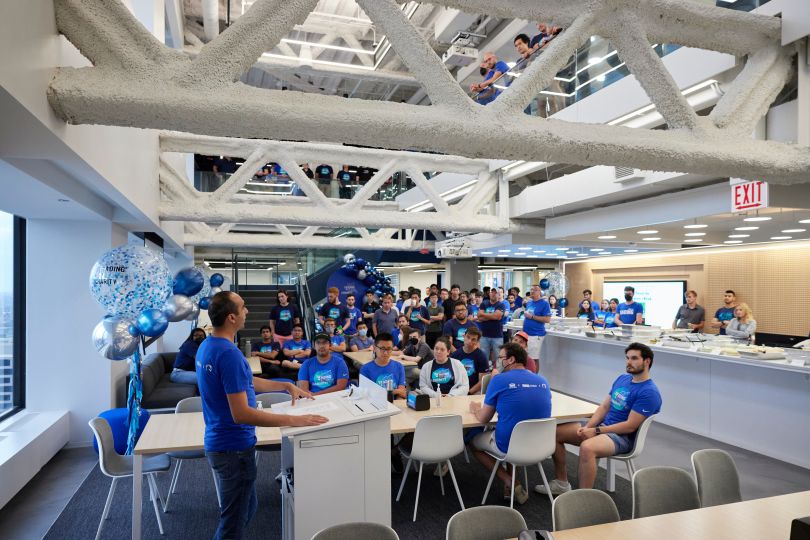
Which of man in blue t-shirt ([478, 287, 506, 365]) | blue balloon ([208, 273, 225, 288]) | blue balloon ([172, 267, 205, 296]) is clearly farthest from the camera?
blue balloon ([208, 273, 225, 288])

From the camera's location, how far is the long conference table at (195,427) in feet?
12.0

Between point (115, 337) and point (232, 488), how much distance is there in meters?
2.60

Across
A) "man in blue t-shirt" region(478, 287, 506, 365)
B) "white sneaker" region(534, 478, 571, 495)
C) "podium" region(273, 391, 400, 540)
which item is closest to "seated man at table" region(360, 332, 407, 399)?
"white sneaker" region(534, 478, 571, 495)

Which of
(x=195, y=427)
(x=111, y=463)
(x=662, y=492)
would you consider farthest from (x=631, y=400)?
(x=111, y=463)

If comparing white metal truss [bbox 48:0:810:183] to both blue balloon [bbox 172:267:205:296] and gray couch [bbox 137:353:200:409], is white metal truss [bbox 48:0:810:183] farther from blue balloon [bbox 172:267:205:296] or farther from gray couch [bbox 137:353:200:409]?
gray couch [bbox 137:353:200:409]

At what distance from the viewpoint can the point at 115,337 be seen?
16.2ft

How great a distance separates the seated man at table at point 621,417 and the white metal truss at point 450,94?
1.94m

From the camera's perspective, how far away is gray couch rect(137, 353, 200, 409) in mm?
7125

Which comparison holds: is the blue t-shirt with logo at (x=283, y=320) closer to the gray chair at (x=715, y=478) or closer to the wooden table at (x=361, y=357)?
the wooden table at (x=361, y=357)

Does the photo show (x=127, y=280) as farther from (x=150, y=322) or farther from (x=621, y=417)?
(x=621, y=417)

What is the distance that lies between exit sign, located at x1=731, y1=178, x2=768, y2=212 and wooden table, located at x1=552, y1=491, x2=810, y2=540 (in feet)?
8.79

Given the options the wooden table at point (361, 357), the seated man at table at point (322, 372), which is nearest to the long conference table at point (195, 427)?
the seated man at table at point (322, 372)

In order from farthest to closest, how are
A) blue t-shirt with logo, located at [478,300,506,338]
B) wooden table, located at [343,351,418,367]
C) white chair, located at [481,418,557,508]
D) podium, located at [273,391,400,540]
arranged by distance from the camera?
1. blue t-shirt with logo, located at [478,300,506,338]
2. wooden table, located at [343,351,418,367]
3. white chair, located at [481,418,557,508]
4. podium, located at [273,391,400,540]

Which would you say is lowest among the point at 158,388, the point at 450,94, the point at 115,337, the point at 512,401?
the point at 158,388
